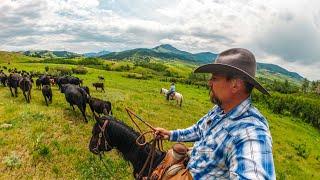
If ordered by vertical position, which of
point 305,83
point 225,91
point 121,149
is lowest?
point 305,83

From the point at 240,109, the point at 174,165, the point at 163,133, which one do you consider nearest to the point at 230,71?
the point at 240,109

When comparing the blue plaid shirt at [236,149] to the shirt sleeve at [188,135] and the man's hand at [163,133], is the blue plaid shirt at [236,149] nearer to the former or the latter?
the shirt sleeve at [188,135]

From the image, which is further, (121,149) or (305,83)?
(305,83)

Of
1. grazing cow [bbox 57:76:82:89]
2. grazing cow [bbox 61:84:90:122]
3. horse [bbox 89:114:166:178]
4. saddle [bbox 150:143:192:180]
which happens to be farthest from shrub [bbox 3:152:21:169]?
grazing cow [bbox 57:76:82:89]

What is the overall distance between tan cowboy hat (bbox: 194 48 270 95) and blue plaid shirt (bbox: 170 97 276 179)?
1.01ft

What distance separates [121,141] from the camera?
7.90 metres

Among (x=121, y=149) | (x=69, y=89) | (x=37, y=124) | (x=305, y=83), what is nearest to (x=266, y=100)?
(x=69, y=89)

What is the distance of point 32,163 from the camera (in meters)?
14.0

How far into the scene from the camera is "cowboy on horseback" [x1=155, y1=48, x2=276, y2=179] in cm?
362

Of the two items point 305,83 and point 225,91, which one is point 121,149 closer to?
point 225,91

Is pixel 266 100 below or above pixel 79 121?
below

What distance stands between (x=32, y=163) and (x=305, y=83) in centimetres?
18116

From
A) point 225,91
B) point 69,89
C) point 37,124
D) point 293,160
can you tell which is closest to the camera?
point 225,91

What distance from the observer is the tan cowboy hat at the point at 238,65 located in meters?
4.04
